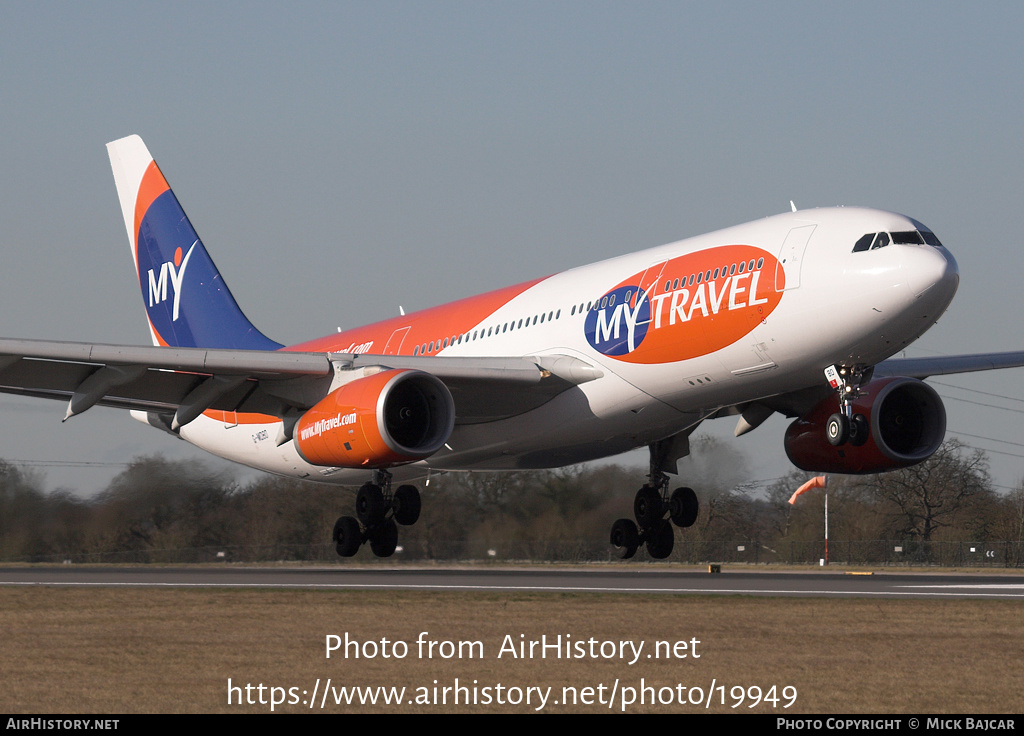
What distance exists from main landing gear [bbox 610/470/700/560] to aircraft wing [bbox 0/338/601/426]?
5590 millimetres

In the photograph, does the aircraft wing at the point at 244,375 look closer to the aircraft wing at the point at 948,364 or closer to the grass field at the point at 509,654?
the grass field at the point at 509,654

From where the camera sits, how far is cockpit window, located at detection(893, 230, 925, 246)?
2062 centimetres

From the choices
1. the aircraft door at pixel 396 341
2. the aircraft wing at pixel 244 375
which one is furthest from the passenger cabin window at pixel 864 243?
the aircraft door at pixel 396 341

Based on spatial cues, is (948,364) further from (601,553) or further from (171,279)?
(171,279)

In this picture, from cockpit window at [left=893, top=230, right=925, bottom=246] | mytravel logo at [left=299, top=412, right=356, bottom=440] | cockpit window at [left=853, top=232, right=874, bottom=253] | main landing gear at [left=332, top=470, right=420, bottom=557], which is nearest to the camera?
cockpit window at [left=893, top=230, right=925, bottom=246]

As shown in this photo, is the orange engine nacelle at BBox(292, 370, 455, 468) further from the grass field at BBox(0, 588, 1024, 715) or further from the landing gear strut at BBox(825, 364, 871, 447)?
the landing gear strut at BBox(825, 364, 871, 447)

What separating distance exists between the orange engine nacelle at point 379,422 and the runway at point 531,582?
10.3 ft

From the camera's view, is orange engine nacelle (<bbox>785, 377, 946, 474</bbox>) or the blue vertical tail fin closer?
orange engine nacelle (<bbox>785, 377, 946, 474</bbox>)

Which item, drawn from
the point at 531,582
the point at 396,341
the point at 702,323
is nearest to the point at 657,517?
the point at 531,582

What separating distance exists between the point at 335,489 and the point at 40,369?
19.2 metres

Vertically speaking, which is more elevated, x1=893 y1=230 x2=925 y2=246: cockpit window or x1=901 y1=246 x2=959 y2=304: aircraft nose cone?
x1=893 y1=230 x2=925 y2=246: cockpit window

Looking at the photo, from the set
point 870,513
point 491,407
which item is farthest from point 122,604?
point 870,513

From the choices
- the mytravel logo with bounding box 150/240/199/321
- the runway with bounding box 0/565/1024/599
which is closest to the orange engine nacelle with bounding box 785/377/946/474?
the runway with bounding box 0/565/1024/599

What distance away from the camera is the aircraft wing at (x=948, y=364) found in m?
29.1
